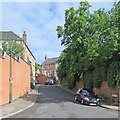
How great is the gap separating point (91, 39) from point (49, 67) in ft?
164

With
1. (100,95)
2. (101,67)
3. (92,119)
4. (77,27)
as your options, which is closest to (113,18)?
(77,27)

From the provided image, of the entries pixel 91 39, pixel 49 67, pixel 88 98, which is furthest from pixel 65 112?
pixel 49 67

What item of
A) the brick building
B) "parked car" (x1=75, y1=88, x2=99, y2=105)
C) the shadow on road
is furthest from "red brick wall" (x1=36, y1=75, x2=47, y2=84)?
"parked car" (x1=75, y1=88, x2=99, y2=105)

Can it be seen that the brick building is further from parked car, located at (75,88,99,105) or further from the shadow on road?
parked car, located at (75,88,99,105)

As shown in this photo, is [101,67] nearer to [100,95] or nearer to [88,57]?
[88,57]

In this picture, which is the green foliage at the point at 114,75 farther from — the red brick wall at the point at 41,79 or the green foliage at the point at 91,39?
the red brick wall at the point at 41,79

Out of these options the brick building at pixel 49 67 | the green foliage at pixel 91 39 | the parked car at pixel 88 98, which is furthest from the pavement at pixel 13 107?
the brick building at pixel 49 67

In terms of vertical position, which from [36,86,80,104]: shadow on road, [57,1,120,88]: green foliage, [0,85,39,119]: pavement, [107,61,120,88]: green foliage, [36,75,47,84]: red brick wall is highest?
[57,1,120,88]: green foliage

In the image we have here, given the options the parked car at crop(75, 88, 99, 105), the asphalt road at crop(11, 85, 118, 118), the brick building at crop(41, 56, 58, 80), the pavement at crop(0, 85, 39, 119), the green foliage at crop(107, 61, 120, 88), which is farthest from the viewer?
the brick building at crop(41, 56, 58, 80)

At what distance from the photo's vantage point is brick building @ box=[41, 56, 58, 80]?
6131cm

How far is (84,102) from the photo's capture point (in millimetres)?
13438

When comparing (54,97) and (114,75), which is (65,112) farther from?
(54,97)

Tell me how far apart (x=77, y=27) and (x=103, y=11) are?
13.9 ft

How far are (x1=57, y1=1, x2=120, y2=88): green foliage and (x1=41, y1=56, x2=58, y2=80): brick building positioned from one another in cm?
→ 4058
